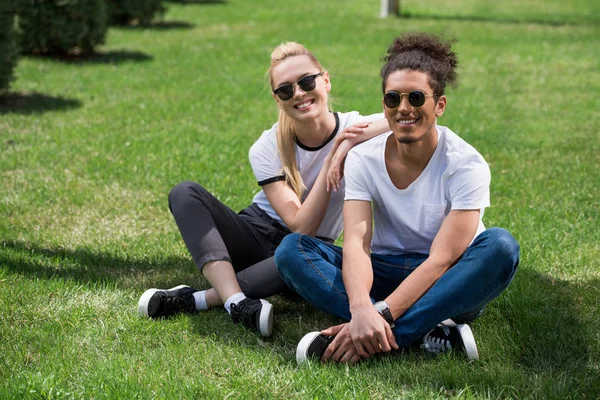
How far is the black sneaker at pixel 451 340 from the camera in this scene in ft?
12.3

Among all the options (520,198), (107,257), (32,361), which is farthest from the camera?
(520,198)

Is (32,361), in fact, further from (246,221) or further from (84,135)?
(84,135)

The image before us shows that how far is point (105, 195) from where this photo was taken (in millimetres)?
6469

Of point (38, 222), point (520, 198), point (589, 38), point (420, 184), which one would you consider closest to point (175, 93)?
point (38, 222)

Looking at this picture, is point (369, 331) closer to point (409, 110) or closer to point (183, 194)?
point (409, 110)

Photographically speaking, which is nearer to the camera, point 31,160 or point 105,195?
point 105,195

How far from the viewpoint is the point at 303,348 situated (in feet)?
12.3

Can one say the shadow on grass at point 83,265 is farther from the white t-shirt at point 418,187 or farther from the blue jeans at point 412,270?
the white t-shirt at point 418,187

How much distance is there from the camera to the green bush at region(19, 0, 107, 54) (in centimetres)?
1177

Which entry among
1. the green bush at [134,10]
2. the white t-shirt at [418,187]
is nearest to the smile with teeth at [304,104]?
the white t-shirt at [418,187]

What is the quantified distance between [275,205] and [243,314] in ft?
2.15

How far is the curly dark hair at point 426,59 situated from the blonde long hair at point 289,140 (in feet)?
2.13

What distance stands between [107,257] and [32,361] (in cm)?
154

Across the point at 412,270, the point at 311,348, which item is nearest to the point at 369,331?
the point at 311,348
